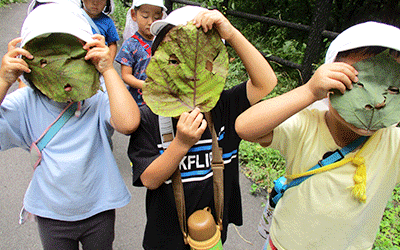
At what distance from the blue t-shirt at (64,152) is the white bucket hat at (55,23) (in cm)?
29

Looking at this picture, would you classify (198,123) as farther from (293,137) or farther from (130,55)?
(130,55)

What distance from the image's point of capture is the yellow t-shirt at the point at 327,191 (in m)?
1.01

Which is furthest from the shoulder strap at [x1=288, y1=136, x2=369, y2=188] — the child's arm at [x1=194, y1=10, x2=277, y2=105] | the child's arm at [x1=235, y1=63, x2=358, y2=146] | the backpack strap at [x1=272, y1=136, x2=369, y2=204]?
the child's arm at [x1=194, y1=10, x2=277, y2=105]

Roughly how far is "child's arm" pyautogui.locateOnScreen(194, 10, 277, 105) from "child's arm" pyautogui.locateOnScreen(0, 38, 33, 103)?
2.23ft

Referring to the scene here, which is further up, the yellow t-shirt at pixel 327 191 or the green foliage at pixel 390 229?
the yellow t-shirt at pixel 327 191

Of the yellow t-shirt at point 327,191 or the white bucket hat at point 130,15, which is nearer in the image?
the yellow t-shirt at point 327,191

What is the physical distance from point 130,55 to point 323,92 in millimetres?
1577

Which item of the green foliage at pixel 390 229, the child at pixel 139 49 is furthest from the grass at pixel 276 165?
the child at pixel 139 49

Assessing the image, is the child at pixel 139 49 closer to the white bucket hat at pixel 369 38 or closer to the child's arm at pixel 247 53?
the child's arm at pixel 247 53

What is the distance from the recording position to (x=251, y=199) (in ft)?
8.28

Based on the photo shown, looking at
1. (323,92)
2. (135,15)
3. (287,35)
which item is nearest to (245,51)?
(323,92)

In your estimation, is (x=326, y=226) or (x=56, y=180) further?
(x=56, y=180)

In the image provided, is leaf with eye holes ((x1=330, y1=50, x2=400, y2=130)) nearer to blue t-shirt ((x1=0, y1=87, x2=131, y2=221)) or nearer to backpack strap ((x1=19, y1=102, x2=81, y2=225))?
blue t-shirt ((x1=0, y1=87, x2=131, y2=221))

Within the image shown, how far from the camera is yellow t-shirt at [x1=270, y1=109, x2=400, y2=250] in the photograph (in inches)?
39.8
